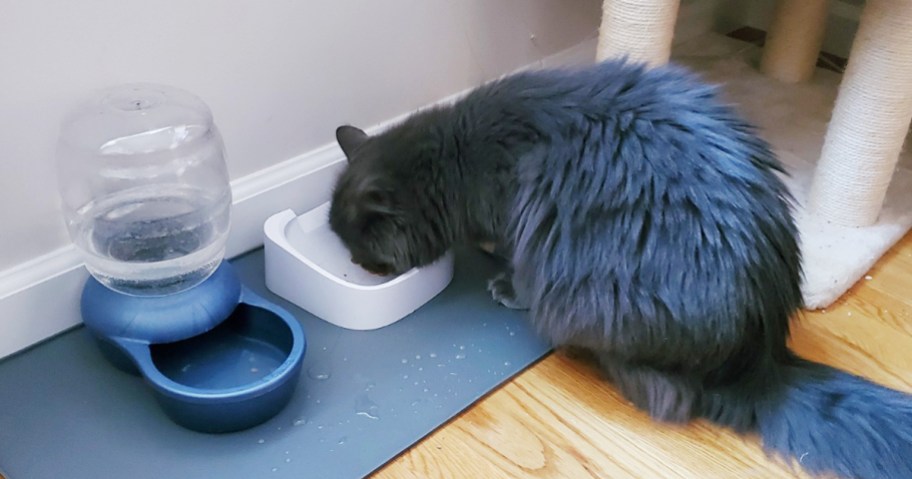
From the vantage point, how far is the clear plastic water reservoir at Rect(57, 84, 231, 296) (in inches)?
56.8

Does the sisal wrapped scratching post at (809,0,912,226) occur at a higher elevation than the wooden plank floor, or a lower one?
higher

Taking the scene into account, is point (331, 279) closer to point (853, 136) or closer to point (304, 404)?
point (304, 404)

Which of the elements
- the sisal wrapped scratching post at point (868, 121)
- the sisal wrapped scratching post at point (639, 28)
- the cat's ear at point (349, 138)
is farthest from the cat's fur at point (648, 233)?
the sisal wrapped scratching post at point (868, 121)

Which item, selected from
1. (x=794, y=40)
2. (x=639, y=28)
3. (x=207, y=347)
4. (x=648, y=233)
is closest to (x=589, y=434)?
(x=648, y=233)

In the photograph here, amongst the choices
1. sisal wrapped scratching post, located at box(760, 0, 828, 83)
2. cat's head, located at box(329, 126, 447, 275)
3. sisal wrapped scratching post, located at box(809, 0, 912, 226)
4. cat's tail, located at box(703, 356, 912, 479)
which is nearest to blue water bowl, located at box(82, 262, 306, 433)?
cat's head, located at box(329, 126, 447, 275)

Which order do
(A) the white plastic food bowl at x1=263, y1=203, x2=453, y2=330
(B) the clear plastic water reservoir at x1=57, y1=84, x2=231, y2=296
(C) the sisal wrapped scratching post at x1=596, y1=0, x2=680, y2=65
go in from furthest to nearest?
1. (C) the sisal wrapped scratching post at x1=596, y1=0, x2=680, y2=65
2. (A) the white plastic food bowl at x1=263, y1=203, x2=453, y2=330
3. (B) the clear plastic water reservoir at x1=57, y1=84, x2=231, y2=296

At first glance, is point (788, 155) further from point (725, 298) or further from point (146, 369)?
point (146, 369)

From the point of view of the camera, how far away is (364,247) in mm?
1546

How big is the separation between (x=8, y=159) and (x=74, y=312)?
1.06ft

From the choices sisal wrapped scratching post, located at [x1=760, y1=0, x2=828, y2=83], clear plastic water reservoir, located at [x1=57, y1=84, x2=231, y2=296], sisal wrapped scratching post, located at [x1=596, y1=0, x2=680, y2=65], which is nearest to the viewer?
clear plastic water reservoir, located at [x1=57, y1=84, x2=231, y2=296]

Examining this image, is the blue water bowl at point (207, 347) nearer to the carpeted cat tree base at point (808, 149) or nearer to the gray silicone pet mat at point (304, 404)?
the gray silicone pet mat at point (304, 404)

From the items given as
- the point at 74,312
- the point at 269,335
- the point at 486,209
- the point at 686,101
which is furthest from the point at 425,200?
the point at 74,312

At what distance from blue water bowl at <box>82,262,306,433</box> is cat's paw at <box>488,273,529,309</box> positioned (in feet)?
1.39

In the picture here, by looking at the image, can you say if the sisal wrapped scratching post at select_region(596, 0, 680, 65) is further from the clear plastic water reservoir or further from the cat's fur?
the clear plastic water reservoir
